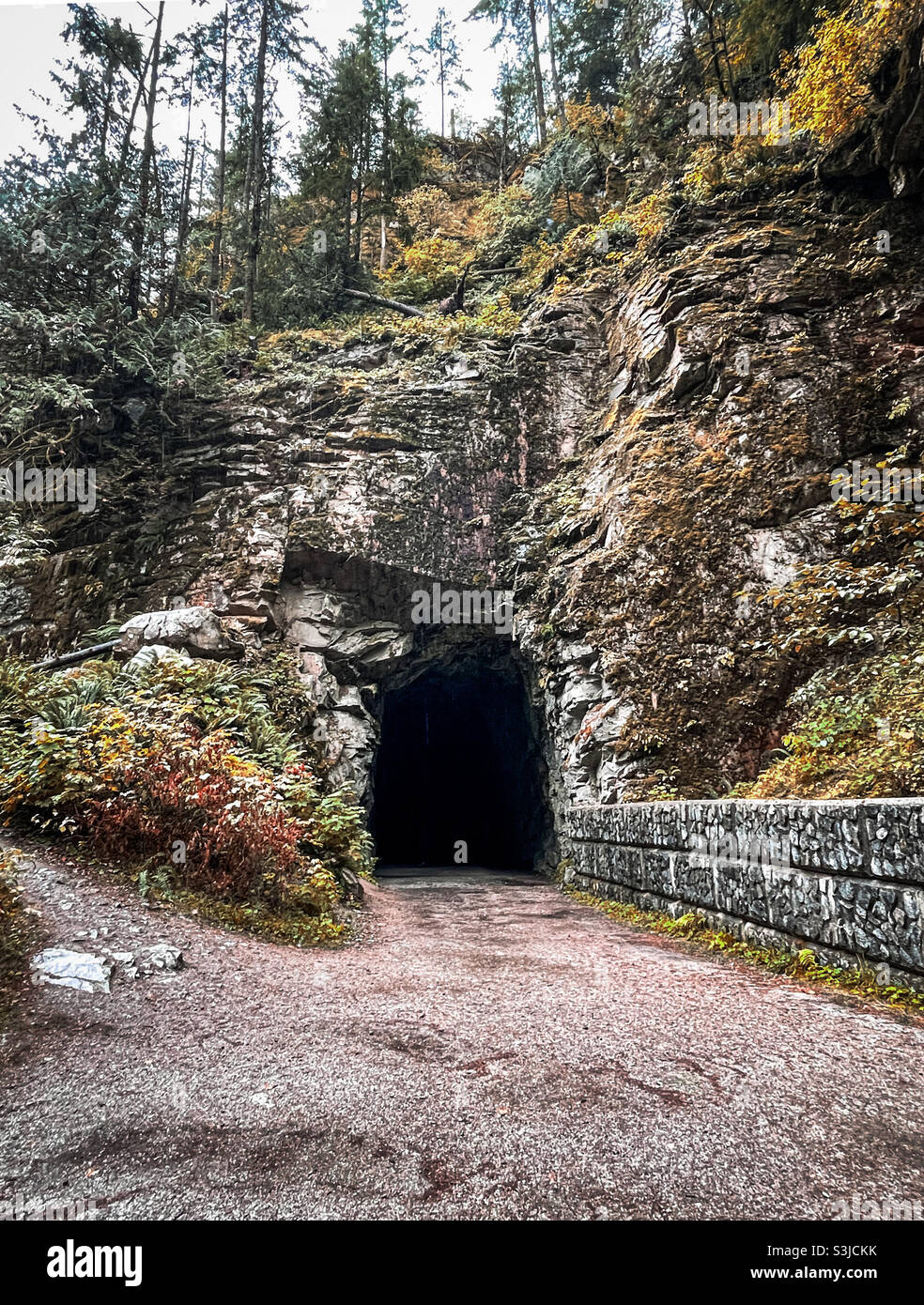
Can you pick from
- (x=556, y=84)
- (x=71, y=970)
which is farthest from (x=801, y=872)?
(x=556, y=84)

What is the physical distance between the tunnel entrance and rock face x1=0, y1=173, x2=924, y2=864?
171 centimetres

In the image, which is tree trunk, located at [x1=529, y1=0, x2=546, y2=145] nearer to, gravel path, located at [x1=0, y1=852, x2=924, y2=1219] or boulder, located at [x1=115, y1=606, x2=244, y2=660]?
boulder, located at [x1=115, y1=606, x2=244, y2=660]

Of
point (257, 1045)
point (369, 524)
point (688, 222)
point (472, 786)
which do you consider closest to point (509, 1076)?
point (257, 1045)

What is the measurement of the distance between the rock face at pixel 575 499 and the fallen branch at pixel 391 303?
2.20m

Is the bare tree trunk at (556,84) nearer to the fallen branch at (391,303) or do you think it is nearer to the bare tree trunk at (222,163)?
the fallen branch at (391,303)

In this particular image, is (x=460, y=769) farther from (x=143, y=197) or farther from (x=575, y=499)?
(x=143, y=197)

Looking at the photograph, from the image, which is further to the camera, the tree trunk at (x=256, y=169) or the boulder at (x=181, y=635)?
the tree trunk at (x=256, y=169)

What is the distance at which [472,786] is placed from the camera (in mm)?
22312

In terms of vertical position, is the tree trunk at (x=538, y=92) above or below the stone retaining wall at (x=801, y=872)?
above

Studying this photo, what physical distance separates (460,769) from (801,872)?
18.8 metres

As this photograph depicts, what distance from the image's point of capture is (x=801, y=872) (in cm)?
418

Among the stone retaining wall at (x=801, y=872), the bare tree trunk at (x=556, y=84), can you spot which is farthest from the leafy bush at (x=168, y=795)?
the bare tree trunk at (x=556, y=84)

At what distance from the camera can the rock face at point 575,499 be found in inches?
374

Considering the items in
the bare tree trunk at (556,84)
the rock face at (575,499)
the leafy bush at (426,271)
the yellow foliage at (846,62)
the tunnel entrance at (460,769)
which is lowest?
the tunnel entrance at (460,769)
